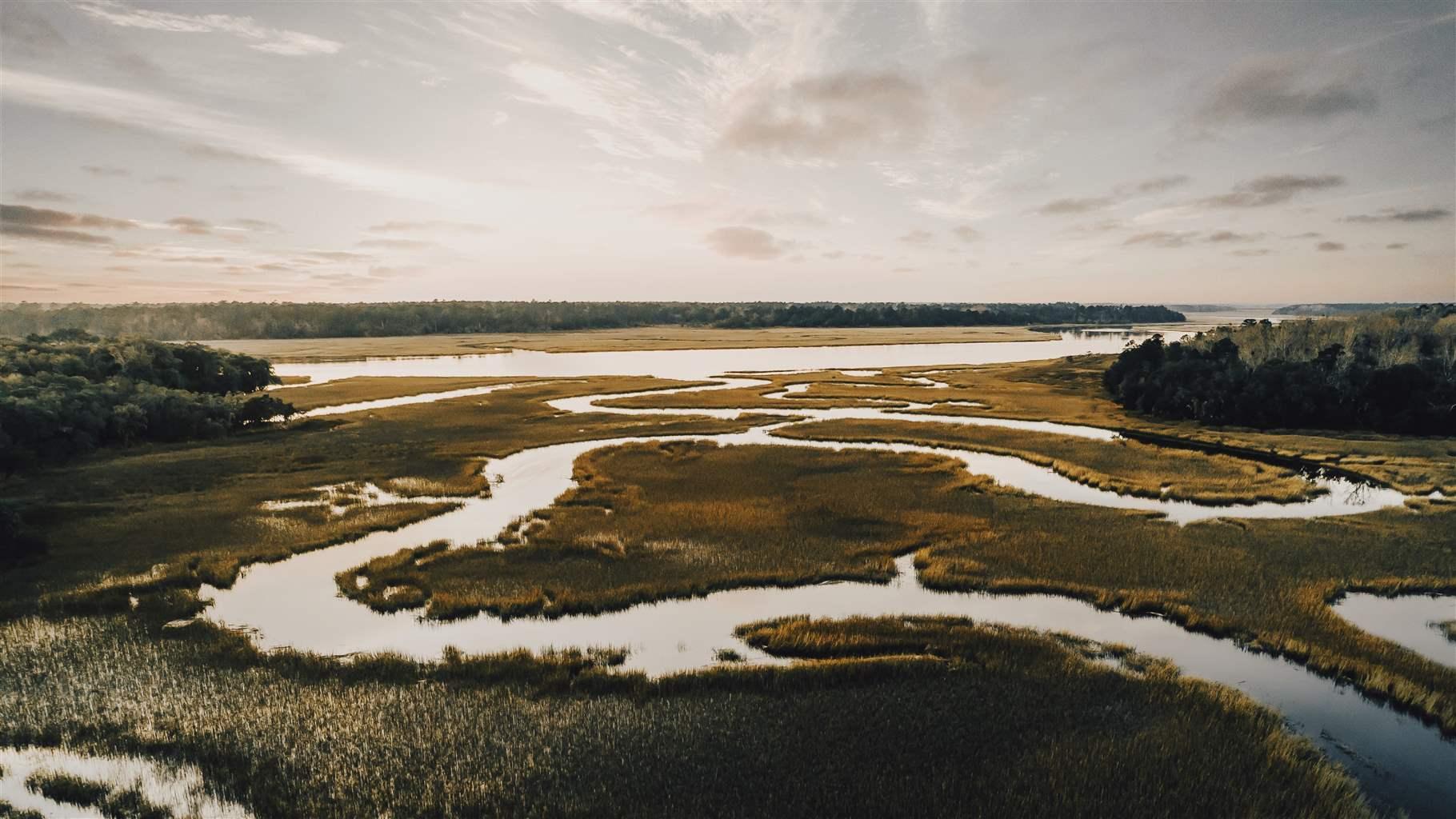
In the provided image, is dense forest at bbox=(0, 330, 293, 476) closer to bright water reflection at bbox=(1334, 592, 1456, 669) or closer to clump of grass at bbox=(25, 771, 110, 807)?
clump of grass at bbox=(25, 771, 110, 807)

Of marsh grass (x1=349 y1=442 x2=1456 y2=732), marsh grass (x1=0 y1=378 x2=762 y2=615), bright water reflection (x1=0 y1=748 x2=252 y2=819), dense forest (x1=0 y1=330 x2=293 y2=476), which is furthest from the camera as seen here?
dense forest (x1=0 y1=330 x2=293 y2=476)

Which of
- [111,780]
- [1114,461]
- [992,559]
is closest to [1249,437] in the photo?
[1114,461]

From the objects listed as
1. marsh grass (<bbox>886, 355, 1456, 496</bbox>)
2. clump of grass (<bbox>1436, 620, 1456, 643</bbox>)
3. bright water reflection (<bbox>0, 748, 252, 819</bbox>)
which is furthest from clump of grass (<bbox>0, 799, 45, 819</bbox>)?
marsh grass (<bbox>886, 355, 1456, 496</bbox>)

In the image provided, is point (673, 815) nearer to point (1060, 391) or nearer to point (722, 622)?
point (722, 622)

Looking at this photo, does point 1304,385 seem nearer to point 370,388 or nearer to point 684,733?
point 684,733

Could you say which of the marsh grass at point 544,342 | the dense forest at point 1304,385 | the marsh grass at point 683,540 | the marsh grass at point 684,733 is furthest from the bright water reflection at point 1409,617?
the marsh grass at point 544,342

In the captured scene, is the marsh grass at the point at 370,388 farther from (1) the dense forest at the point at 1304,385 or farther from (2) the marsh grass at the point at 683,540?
(1) the dense forest at the point at 1304,385
